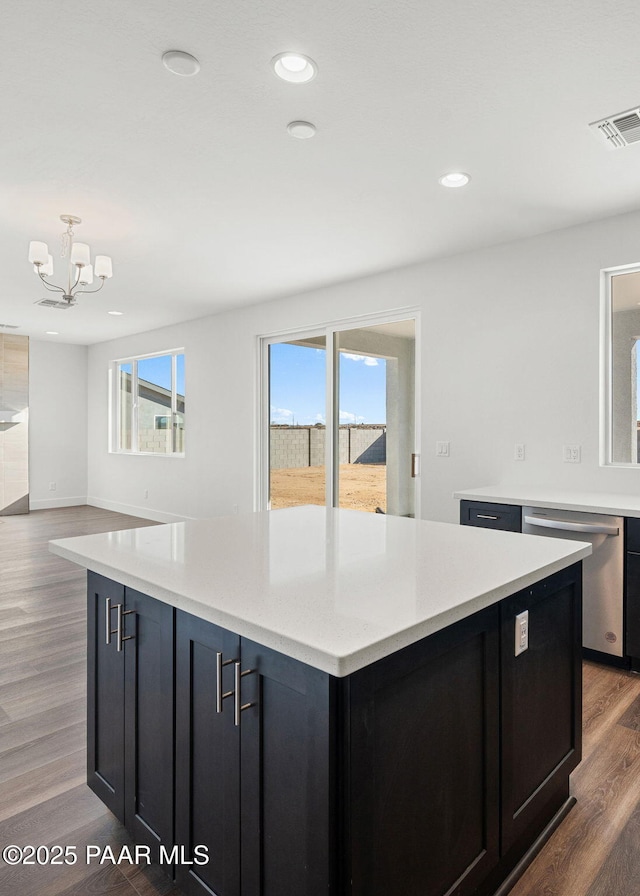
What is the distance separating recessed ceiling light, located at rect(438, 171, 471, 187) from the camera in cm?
295

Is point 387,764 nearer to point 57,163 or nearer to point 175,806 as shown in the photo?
point 175,806

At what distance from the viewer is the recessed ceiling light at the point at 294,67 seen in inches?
79.7

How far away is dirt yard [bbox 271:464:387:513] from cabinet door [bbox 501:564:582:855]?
3.12 m

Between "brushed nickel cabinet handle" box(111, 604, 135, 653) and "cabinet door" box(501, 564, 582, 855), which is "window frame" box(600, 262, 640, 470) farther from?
"brushed nickel cabinet handle" box(111, 604, 135, 653)

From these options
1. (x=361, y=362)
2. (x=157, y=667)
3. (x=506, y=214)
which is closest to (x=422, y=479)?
(x=361, y=362)

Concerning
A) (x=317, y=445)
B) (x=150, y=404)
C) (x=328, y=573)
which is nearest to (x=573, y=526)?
(x=328, y=573)

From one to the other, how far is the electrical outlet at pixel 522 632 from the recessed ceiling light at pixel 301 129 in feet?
7.30

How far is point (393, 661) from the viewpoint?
105 cm

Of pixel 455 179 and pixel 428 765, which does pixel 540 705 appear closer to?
pixel 428 765

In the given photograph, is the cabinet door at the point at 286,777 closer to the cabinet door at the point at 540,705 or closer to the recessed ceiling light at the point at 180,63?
the cabinet door at the point at 540,705

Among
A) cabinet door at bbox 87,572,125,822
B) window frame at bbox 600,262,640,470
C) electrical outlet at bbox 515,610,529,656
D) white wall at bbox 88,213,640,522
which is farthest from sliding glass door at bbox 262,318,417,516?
cabinet door at bbox 87,572,125,822

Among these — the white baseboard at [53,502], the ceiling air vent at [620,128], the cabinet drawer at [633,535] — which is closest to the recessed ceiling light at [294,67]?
the ceiling air vent at [620,128]

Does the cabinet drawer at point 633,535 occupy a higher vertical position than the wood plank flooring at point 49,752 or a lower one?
higher

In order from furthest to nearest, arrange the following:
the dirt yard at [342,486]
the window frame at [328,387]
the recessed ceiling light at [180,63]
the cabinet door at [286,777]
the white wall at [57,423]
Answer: the white wall at [57,423], the dirt yard at [342,486], the window frame at [328,387], the recessed ceiling light at [180,63], the cabinet door at [286,777]
